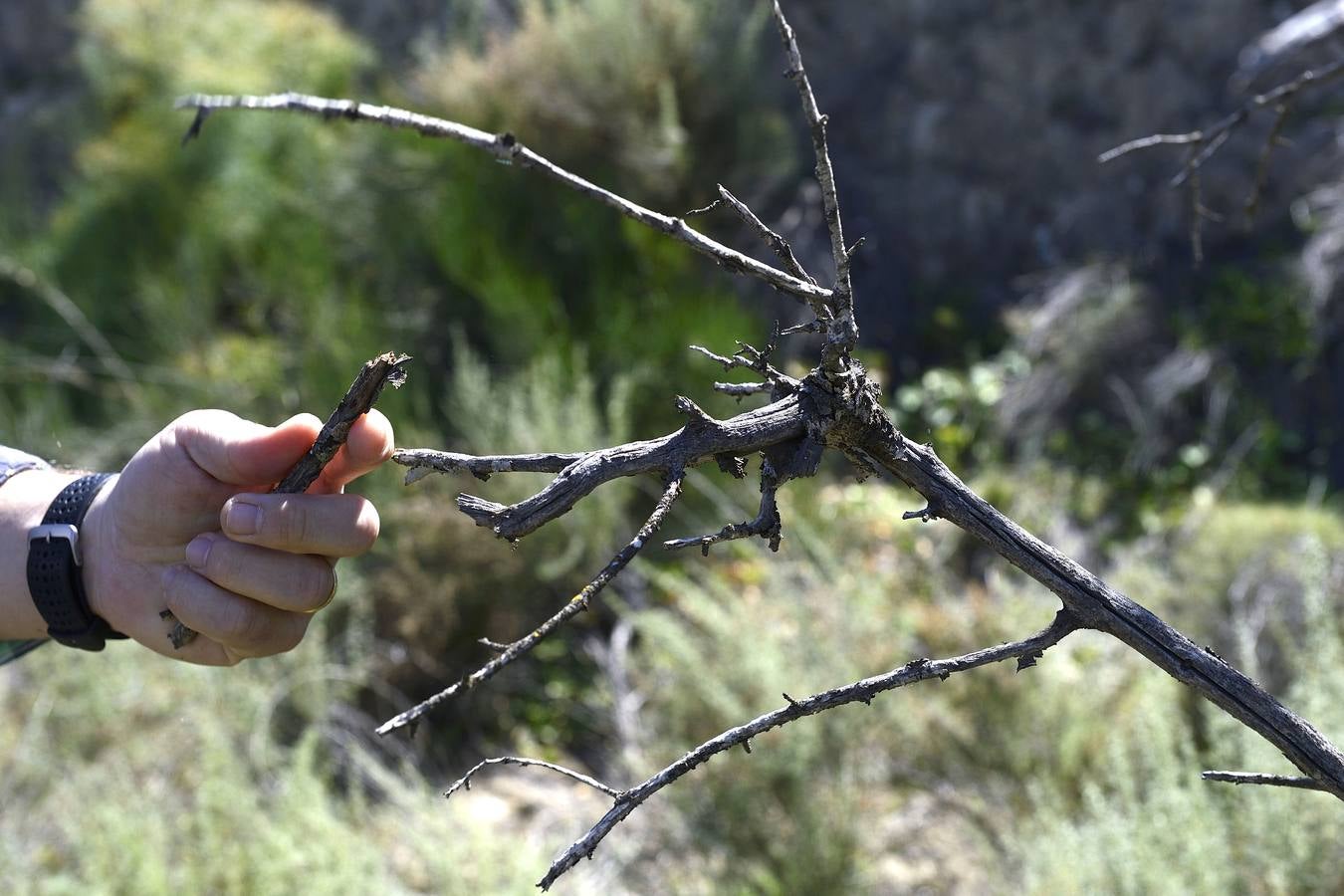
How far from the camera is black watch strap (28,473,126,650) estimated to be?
128cm

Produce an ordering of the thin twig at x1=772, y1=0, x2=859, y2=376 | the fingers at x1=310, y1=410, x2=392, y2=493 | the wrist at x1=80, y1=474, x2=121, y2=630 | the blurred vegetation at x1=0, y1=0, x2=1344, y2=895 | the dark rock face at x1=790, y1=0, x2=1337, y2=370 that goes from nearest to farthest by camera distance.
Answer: the thin twig at x1=772, y1=0, x2=859, y2=376 → the fingers at x1=310, y1=410, x2=392, y2=493 → the wrist at x1=80, y1=474, x2=121, y2=630 → the blurred vegetation at x1=0, y1=0, x2=1344, y2=895 → the dark rock face at x1=790, y1=0, x2=1337, y2=370

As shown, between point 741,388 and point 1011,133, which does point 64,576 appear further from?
point 1011,133

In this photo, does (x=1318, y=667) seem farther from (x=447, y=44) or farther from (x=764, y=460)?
(x=447, y=44)

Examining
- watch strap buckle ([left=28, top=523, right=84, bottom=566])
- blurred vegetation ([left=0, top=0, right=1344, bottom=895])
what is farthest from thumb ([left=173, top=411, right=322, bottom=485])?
blurred vegetation ([left=0, top=0, right=1344, bottom=895])

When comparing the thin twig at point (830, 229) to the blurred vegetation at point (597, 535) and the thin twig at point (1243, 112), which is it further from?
the blurred vegetation at point (597, 535)

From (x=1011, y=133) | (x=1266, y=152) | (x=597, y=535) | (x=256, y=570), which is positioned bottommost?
(x=256, y=570)

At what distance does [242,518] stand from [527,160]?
475 millimetres

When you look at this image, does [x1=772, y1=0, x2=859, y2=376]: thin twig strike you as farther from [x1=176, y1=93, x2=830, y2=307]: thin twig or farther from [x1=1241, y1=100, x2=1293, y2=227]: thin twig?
[x1=1241, y1=100, x2=1293, y2=227]: thin twig

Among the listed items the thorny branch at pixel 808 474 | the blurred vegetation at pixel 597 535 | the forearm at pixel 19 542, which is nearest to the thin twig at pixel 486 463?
the thorny branch at pixel 808 474

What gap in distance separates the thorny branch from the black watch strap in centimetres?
66

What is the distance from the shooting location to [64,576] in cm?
128

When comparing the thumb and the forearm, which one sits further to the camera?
the forearm

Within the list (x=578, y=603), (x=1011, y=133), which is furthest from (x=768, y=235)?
(x=1011, y=133)

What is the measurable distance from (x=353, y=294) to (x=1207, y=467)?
3271mm
